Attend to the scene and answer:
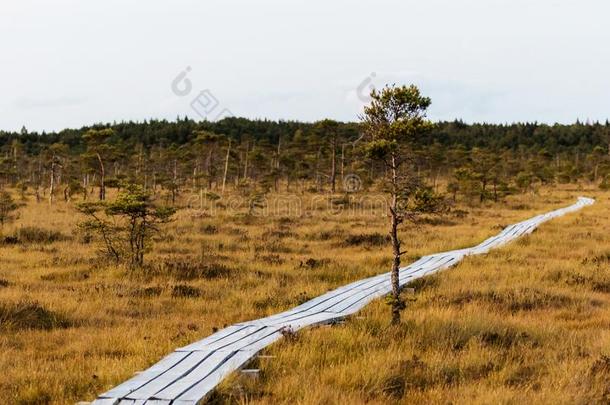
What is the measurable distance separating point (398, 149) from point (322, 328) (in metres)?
2.34

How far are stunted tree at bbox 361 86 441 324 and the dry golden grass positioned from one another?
4.39 feet

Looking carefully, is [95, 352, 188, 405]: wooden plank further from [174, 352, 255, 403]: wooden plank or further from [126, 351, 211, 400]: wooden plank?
[174, 352, 255, 403]: wooden plank

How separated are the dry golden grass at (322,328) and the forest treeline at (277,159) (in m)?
2.06

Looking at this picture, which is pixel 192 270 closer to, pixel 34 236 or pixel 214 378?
pixel 214 378

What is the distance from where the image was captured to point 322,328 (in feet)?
22.1

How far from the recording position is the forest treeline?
125ft

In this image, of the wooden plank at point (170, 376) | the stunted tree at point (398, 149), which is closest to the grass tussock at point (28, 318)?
the wooden plank at point (170, 376)

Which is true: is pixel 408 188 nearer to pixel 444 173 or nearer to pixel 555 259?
pixel 555 259

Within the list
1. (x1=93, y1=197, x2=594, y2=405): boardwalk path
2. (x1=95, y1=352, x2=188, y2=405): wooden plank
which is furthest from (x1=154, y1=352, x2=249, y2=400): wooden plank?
(x1=95, y1=352, x2=188, y2=405): wooden plank

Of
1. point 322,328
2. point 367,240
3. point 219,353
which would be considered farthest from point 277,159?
point 219,353

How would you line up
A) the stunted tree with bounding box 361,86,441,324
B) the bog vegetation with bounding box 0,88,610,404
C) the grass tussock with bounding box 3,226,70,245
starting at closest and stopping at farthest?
the bog vegetation with bounding box 0,88,610,404 → the stunted tree with bounding box 361,86,441,324 → the grass tussock with bounding box 3,226,70,245

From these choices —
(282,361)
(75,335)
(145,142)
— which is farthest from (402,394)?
(145,142)

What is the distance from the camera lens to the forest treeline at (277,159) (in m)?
38.2

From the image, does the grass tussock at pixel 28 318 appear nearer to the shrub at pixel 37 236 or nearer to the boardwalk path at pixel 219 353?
the boardwalk path at pixel 219 353
